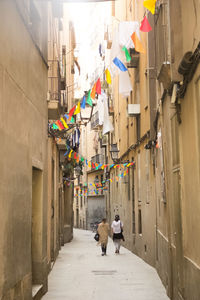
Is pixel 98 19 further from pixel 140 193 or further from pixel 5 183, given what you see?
pixel 5 183

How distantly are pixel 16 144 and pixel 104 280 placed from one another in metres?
6.80

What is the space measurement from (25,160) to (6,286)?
97.7 inches

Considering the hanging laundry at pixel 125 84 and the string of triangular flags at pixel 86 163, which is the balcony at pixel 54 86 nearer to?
the hanging laundry at pixel 125 84

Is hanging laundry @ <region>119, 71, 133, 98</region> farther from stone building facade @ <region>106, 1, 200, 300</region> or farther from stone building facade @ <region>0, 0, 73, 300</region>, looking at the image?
stone building facade @ <region>0, 0, 73, 300</region>

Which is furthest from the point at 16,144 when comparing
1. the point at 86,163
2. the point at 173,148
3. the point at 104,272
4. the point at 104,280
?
the point at 86,163

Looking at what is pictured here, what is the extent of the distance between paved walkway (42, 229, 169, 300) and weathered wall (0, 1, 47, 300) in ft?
8.47

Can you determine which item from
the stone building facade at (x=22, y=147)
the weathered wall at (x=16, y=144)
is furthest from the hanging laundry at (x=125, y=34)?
the weathered wall at (x=16, y=144)

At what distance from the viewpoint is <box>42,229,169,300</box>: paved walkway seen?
1060 centimetres

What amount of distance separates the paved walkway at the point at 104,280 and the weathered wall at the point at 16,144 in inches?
102

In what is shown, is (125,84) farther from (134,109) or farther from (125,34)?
(134,109)

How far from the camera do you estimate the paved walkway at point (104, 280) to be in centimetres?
1060

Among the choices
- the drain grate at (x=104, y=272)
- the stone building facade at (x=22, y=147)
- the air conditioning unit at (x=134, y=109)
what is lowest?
the drain grate at (x=104, y=272)

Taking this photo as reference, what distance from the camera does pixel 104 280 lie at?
42.5 feet

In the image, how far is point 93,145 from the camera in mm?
49719
